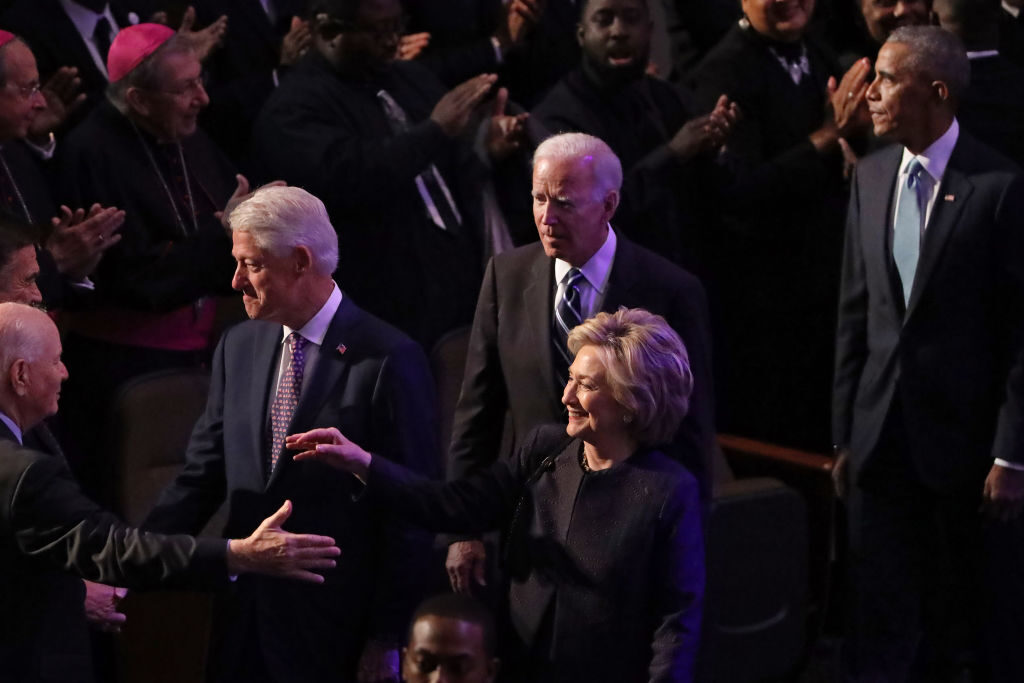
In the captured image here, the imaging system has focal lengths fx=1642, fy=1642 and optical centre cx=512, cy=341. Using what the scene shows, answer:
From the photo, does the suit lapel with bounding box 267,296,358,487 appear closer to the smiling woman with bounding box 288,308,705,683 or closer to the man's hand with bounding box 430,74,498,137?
the smiling woman with bounding box 288,308,705,683

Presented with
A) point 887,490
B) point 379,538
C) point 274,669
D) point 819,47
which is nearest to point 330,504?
point 379,538

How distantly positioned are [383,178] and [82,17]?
3.45 feet

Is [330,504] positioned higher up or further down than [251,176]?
further down

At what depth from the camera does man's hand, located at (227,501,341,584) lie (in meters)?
3.02

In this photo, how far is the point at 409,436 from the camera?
3.48 m

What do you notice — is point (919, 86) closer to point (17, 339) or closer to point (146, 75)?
point (146, 75)

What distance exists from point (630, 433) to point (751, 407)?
2.57 m

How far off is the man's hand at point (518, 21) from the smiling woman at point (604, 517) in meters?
2.60

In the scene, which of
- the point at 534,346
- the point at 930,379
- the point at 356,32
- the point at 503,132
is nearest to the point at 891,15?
the point at 503,132

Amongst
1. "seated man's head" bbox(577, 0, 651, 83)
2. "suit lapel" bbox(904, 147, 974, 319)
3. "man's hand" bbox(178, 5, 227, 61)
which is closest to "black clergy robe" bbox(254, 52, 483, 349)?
"man's hand" bbox(178, 5, 227, 61)

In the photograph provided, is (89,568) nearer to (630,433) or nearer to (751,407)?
(630,433)

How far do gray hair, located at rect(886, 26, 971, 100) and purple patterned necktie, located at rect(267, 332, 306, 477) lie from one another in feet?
5.88

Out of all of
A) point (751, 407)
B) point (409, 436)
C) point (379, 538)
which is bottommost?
point (751, 407)

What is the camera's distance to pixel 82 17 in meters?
4.90
